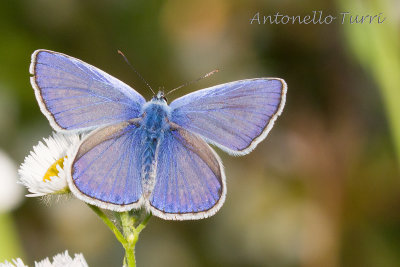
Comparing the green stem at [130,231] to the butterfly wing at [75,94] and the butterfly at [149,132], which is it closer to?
the butterfly at [149,132]

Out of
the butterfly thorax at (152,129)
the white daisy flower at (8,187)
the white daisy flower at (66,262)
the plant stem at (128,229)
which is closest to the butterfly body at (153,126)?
the butterfly thorax at (152,129)

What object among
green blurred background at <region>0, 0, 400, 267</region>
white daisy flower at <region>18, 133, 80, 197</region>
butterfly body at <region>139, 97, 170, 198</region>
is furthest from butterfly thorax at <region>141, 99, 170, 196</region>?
green blurred background at <region>0, 0, 400, 267</region>

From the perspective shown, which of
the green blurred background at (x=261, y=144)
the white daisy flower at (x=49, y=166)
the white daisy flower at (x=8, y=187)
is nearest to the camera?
the white daisy flower at (x=49, y=166)

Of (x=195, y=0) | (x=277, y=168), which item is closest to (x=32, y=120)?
(x=195, y=0)

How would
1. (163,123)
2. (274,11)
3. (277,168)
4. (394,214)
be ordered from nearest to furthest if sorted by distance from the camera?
(163,123), (394,214), (277,168), (274,11)

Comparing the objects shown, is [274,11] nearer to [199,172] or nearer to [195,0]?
[195,0]

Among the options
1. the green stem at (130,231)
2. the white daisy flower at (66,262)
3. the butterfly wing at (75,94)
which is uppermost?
the butterfly wing at (75,94)

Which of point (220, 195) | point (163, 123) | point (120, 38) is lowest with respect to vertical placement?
point (220, 195)
